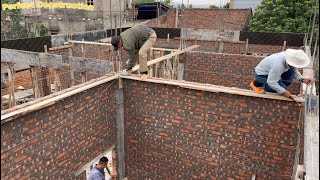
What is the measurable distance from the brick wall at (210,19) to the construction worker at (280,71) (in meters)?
18.2

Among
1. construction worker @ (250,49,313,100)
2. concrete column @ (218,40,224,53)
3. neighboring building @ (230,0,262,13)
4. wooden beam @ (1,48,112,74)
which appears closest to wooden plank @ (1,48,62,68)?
wooden beam @ (1,48,112,74)

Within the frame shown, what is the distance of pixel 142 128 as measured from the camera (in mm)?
6664

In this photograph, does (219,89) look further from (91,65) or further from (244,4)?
(244,4)

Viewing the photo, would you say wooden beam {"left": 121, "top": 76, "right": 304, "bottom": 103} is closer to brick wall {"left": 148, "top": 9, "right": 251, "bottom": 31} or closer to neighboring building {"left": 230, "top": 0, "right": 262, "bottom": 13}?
brick wall {"left": 148, "top": 9, "right": 251, "bottom": 31}

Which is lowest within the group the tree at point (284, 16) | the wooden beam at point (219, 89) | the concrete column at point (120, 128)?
the concrete column at point (120, 128)

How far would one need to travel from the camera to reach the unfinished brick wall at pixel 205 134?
5.40m

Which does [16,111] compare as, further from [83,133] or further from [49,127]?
[83,133]

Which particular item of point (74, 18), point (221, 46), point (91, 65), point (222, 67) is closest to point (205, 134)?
point (91, 65)

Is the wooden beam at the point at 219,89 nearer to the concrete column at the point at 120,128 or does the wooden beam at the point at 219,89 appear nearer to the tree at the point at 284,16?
the concrete column at the point at 120,128

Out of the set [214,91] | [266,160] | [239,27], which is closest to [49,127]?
[214,91]

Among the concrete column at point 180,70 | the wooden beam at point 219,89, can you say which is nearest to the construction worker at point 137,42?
the wooden beam at point 219,89

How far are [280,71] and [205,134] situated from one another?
2080 millimetres

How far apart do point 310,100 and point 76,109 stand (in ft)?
13.5

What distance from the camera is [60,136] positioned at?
529 centimetres
